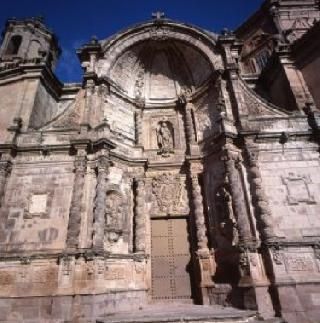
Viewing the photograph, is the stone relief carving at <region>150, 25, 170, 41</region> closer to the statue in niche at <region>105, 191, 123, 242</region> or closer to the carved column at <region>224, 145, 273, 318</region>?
the carved column at <region>224, 145, 273, 318</region>

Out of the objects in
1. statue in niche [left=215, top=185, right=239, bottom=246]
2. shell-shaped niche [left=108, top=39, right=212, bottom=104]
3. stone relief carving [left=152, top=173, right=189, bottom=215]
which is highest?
shell-shaped niche [left=108, top=39, right=212, bottom=104]

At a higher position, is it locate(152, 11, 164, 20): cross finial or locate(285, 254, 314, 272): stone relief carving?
locate(152, 11, 164, 20): cross finial

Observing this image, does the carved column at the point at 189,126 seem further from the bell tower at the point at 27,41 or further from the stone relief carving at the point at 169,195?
the bell tower at the point at 27,41

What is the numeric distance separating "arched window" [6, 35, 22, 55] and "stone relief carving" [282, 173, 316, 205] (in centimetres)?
1806

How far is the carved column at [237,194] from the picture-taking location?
26.2 feet

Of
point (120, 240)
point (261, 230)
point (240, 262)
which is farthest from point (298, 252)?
point (120, 240)

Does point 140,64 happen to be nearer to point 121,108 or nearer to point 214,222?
point 121,108

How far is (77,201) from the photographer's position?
843cm

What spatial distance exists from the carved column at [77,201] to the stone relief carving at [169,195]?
2.93m

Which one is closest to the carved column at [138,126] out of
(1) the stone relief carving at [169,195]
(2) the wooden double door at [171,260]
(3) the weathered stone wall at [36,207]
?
(1) the stone relief carving at [169,195]

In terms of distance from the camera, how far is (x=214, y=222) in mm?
9305

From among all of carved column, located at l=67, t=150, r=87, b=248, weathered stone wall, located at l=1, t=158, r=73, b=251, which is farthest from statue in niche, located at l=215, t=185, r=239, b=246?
weathered stone wall, located at l=1, t=158, r=73, b=251

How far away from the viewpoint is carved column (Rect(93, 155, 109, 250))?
7.95 meters

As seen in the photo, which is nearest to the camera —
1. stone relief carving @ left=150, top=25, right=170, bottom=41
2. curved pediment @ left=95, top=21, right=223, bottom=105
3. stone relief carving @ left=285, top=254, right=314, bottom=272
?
stone relief carving @ left=285, top=254, right=314, bottom=272
